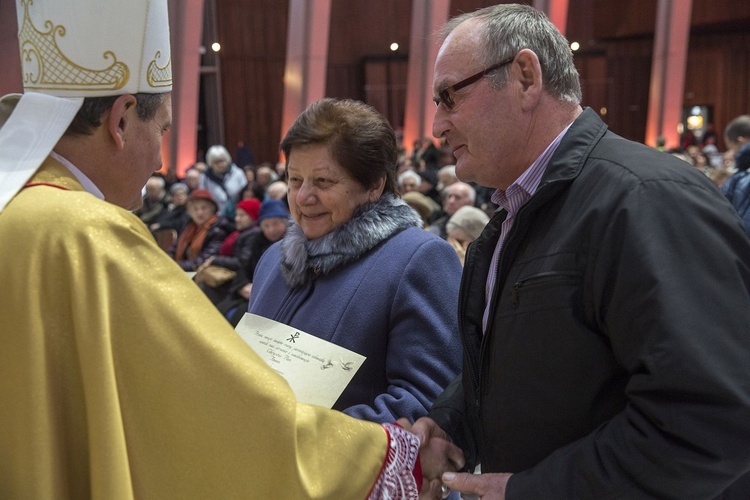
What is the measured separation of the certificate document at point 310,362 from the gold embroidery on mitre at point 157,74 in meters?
0.67

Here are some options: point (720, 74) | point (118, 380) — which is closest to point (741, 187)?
point (118, 380)

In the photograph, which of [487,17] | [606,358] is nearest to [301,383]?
[606,358]

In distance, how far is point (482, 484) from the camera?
1.53 metres

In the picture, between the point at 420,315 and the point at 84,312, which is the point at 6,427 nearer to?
the point at 84,312

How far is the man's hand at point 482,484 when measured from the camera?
1.49 m

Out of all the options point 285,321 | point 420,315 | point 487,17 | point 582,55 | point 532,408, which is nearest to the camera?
point 532,408

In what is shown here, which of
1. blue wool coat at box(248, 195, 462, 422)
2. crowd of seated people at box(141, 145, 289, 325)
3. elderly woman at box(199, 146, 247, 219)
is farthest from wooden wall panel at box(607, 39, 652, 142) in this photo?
blue wool coat at box(248, 195, 462, 422)

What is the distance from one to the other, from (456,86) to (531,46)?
17cm

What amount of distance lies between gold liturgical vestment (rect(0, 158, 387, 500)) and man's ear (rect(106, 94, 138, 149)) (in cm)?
16

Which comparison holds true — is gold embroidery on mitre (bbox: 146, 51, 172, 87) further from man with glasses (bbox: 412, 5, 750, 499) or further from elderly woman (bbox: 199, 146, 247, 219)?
elderly woman (bbox: 199, 146, 247, 219)

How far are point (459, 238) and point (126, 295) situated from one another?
3.61 metres

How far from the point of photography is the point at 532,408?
4.89 ft

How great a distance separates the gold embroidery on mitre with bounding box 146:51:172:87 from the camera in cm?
163

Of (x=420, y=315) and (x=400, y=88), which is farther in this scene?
(x=400, y=88)
